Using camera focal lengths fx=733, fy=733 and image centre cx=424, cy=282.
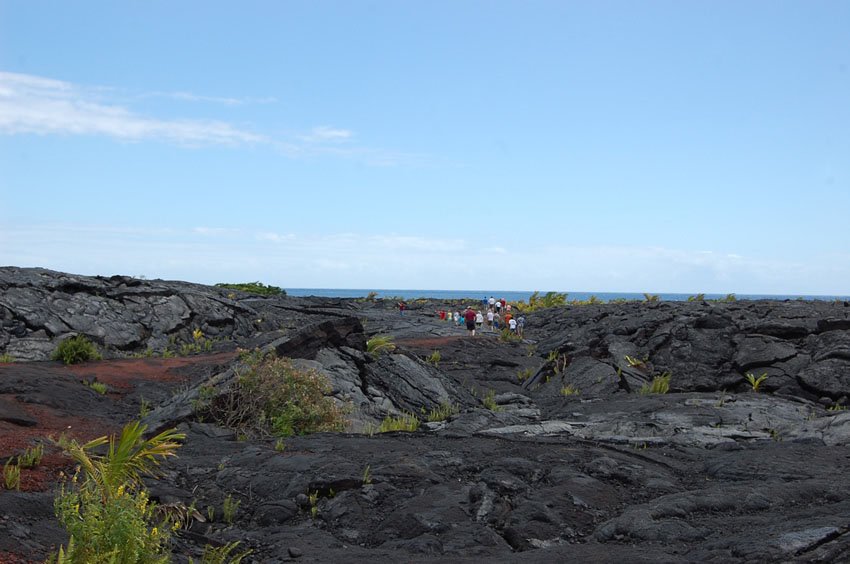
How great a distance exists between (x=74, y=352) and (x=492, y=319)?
27.7 metres

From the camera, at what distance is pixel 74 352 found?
83.1ft

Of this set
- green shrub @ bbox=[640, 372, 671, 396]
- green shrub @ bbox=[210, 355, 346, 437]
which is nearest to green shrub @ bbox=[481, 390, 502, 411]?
green shrub @ bbox=[640, 372, 671, 396]

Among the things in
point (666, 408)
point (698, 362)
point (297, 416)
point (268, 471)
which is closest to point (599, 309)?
point (698, 362)

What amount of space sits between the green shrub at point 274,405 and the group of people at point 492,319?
22.5 meters

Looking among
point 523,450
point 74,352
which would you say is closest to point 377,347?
point 523,450

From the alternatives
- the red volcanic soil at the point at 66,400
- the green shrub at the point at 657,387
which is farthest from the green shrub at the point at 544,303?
the green shrub at the point at 657,387

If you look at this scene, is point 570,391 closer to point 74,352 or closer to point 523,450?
point 523,450

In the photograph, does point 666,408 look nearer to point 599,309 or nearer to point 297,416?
point 297,416

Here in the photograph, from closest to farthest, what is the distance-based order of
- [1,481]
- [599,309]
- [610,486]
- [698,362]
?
1. [1,481]
2. [610,486]
3. [698,362]
4. [599,309]

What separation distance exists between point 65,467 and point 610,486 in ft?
24.8

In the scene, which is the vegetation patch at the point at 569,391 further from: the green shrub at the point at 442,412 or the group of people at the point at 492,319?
the group of people at the point at 492,319

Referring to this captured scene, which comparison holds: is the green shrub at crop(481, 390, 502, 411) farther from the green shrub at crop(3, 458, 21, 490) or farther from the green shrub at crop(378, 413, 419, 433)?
the green shrub at crop(3, 458, 21, 490)

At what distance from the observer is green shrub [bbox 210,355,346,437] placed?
14.2 meters

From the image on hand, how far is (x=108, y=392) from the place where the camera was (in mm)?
20375
